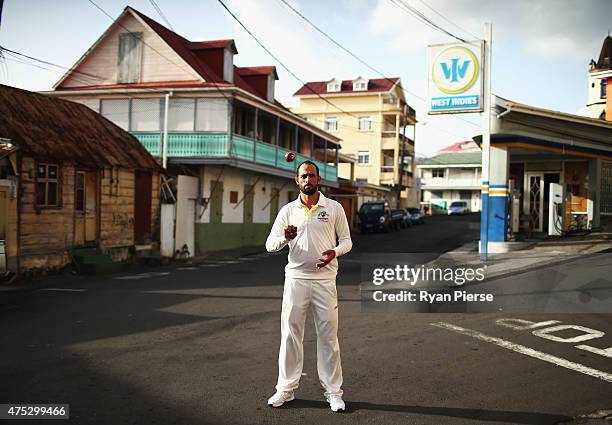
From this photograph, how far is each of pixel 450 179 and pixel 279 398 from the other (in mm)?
65730

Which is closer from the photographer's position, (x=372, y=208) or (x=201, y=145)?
(x=201, y=145)

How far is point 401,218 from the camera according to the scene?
3850 centimetres

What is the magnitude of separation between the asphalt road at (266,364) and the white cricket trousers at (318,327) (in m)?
0.25

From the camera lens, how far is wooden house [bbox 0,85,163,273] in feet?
45.3

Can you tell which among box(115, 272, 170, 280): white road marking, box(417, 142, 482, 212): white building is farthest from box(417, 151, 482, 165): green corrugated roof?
box(115, 272, 170, 280): white road marking

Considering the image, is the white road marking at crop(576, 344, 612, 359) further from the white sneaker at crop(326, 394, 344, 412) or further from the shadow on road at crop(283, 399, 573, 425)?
the white sneaker at crop(326, 394, 344, 412)

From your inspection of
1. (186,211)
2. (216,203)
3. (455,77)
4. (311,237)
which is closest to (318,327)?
(311,237)

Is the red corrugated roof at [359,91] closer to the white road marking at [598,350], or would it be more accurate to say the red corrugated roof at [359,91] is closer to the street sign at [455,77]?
the street sign at [455,77]

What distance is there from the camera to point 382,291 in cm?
1034

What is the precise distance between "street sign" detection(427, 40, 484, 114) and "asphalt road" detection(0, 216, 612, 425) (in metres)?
8.39

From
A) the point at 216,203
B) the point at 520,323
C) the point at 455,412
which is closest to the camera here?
the point at 455,412

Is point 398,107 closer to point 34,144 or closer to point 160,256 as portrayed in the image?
point 160,256

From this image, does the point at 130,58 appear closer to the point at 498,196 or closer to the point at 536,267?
the point at 498,196

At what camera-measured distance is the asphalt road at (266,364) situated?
4668mm
